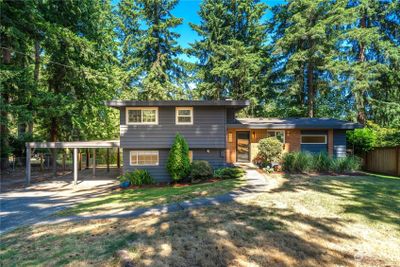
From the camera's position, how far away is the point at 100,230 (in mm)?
5062

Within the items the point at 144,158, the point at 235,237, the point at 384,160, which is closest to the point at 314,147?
the point at 384,160

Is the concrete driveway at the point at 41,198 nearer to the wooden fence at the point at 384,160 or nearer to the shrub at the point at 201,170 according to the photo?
the shrub at the point at 201,170

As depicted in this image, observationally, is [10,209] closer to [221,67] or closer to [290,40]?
[221,67]

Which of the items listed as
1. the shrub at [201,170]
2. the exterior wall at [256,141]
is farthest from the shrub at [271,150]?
the shrub at [201,170]

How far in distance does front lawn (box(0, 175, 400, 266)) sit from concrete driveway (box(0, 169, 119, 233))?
154cm

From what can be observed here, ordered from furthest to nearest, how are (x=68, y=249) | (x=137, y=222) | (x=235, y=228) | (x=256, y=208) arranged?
(x=256, y=208)
(x=137, y=222)
(x=235, y=228)
(x=68, y=249)

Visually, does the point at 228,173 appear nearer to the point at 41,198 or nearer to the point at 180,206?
the point at 180,206

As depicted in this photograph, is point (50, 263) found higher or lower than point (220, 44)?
lower

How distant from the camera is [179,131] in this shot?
1235cm

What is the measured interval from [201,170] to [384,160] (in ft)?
36.8

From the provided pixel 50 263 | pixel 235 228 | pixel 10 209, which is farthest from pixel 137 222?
pixel 10 209

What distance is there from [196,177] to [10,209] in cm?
723

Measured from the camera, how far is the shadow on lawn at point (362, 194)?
5570mm

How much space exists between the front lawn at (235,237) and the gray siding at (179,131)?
20.0 feet
